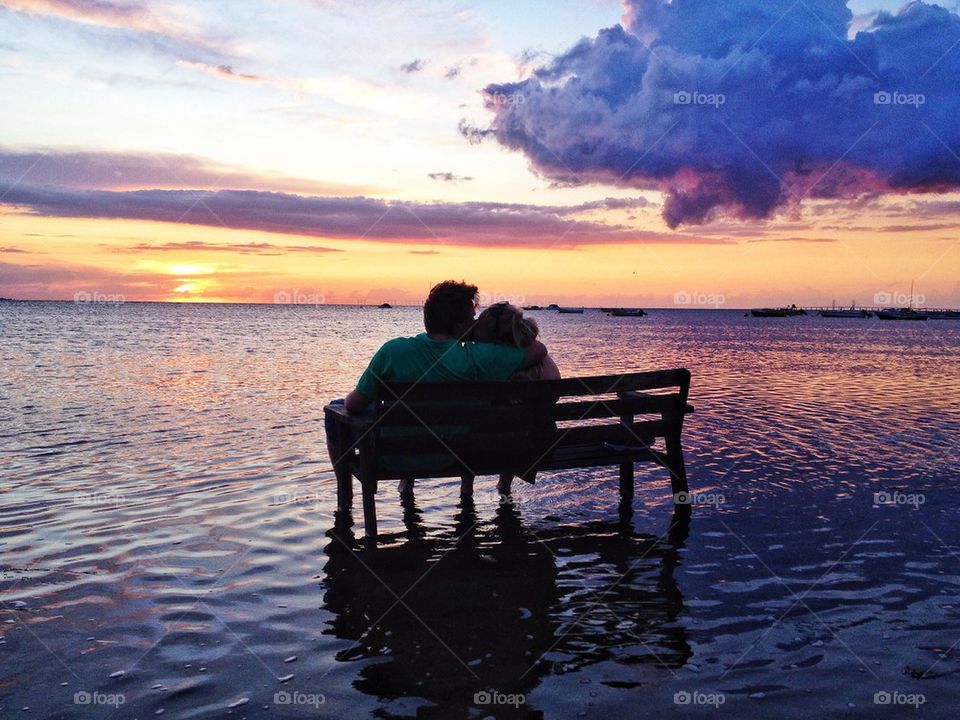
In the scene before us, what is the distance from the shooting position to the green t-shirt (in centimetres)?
692

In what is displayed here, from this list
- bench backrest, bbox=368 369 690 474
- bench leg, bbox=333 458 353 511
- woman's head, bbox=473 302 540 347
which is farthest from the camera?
bench leg, bbox=333 458 353 511

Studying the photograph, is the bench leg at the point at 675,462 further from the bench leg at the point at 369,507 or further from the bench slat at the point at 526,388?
the bench leg at the point at 369,507

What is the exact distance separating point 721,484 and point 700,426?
5424mm

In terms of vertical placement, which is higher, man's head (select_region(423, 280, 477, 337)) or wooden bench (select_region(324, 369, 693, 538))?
man's head (select_region(423, 280, 477, 337))

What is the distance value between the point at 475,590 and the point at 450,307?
2650 mm

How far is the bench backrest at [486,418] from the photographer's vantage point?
22.0ft

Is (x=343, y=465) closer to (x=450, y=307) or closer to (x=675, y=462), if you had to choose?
(x=450, y=307)

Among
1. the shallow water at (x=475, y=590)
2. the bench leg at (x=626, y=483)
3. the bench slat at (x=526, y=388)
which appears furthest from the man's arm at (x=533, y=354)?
the bench leg at (x=626, y=483)

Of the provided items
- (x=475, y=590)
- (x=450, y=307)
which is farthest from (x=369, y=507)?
(x=450, y=307)

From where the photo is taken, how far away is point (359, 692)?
4.43m

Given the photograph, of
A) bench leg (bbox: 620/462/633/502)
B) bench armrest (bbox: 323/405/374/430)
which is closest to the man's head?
bench armrest (bbox: 323/405/374/430)

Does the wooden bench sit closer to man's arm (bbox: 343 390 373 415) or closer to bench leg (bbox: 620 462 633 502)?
man's arm (bbox: 343 390 373 415)

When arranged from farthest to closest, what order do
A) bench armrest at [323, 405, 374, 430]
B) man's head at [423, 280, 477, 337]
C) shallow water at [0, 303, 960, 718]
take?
man's head at [423, 280, 477, 337] → bench armrest at [323, 405, 374, 430] → shallow water at [0, 303, 960, 718]

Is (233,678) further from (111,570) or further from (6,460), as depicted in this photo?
(6,460)
